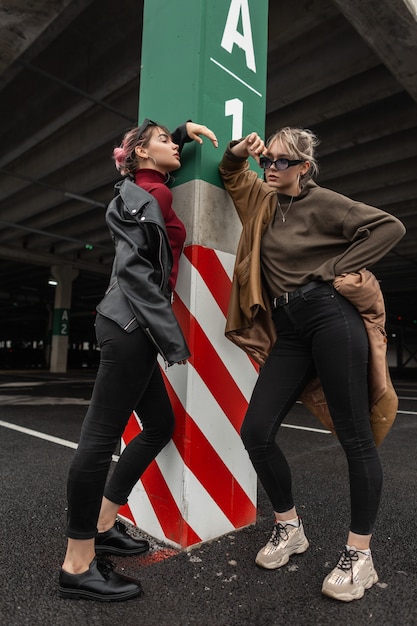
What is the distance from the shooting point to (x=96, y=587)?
1512 mm

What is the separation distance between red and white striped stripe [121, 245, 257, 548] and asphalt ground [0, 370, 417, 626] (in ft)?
0.35

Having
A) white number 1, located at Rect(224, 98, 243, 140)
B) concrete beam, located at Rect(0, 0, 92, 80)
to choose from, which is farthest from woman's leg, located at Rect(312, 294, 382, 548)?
concrete beam, located at Rect(0, 0, 92, 80)

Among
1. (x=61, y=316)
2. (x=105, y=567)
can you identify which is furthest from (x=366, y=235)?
(x=61, y=316)

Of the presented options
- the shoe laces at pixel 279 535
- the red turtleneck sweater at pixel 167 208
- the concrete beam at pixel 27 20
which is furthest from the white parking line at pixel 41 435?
the concrete beam at pixel 27 20

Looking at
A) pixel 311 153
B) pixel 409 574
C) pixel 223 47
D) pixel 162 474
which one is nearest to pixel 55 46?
pixel 223 47

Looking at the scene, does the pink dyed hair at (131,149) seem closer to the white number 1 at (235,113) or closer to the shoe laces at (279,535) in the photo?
the white number 1 at (235,113)

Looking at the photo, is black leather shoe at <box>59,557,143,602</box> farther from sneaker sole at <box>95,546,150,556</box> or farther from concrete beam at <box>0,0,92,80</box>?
concrete beam at <box>0,0,92,80</box>

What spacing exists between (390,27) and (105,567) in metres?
6.33

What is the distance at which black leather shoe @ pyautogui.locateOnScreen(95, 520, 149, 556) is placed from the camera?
186 centimetres

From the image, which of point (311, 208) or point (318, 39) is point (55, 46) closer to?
point (318, 39)

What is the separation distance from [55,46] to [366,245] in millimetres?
7581

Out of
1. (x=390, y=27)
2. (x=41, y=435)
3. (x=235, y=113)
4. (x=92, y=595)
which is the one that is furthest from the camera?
(x=390, y=27)

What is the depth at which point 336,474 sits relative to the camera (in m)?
3.18

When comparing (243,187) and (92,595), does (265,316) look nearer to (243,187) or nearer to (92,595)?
(243,187)
